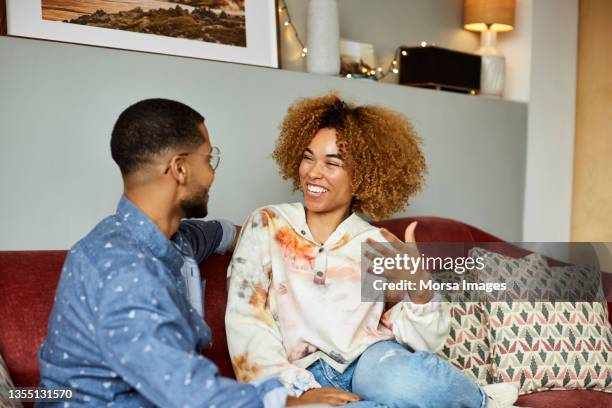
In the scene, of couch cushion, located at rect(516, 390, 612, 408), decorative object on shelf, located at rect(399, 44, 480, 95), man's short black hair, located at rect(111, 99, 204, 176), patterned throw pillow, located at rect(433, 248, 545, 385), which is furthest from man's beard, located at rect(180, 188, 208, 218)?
decorative object on shelf, located at rect(399, 44, 480, 95)

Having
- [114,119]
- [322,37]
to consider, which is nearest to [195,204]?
[114,119]

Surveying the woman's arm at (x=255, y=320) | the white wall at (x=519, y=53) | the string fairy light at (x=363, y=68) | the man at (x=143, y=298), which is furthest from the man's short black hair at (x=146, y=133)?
the white wall at (x=519, y=53)

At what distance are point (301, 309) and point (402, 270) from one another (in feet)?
0.95

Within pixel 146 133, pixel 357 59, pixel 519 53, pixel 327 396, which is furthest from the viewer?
pixel 519 53

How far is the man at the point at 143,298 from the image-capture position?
128 cm

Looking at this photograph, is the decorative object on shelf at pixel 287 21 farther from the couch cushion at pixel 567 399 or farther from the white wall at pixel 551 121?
the couch cushion at pixel 567 399

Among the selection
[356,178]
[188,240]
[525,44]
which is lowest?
[188,240]

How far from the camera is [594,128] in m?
3.94

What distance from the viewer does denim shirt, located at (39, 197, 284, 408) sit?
1272mm

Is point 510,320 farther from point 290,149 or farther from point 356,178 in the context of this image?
point 290,149

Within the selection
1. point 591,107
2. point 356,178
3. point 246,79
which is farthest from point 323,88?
point 591,107

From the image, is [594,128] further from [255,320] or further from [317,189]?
[255,320]

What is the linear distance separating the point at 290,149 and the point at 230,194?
430mm

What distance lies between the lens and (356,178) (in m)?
2.19
